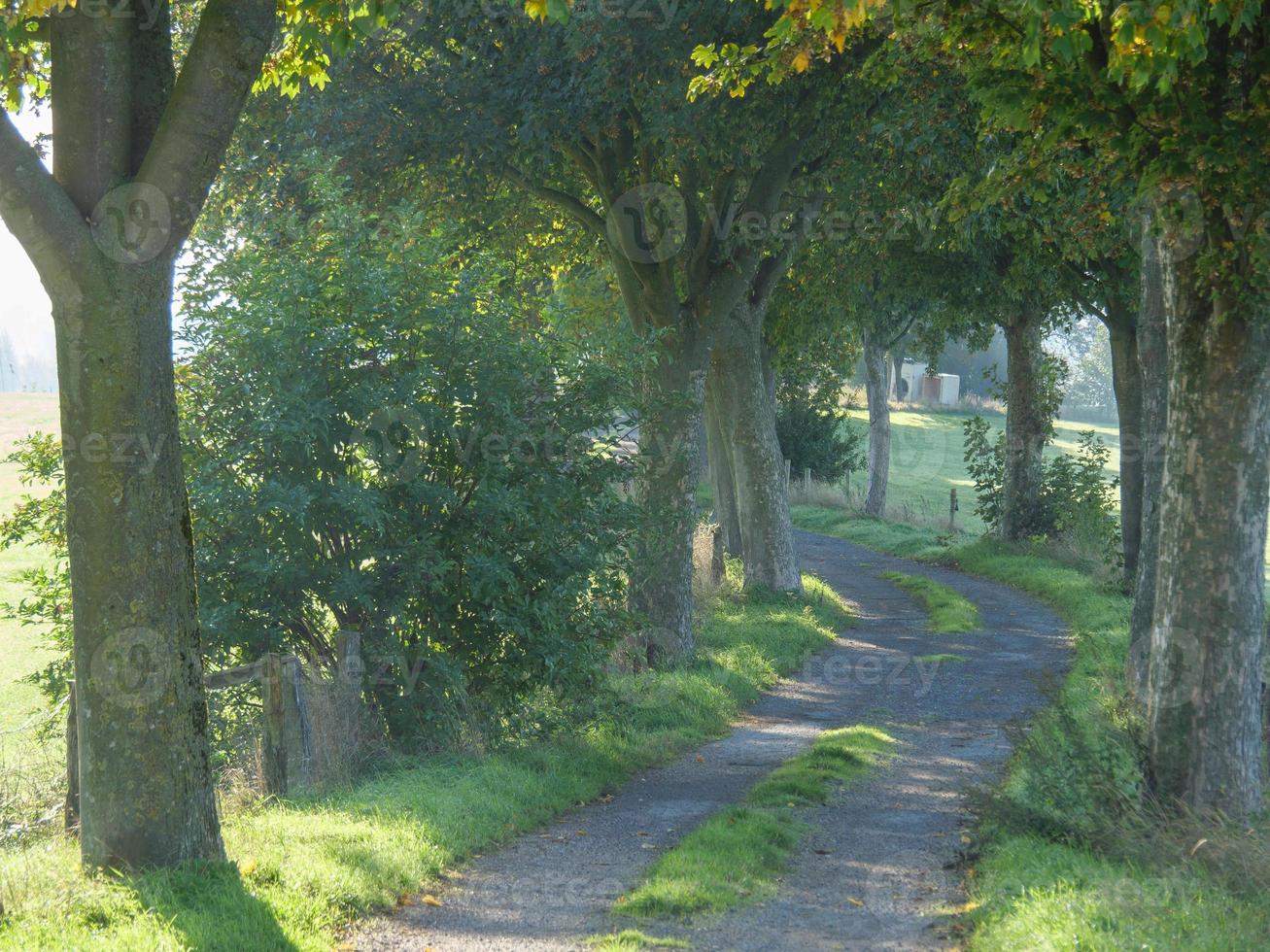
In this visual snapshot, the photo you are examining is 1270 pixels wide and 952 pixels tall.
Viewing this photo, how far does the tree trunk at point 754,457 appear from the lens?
22359 millimetres

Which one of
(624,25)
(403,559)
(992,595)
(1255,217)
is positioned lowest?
(992,595)

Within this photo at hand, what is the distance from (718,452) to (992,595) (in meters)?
6.21

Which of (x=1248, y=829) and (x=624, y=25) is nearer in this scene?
(x=1248, y=829)

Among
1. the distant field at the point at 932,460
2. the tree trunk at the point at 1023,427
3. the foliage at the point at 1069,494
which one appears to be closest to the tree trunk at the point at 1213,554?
the foliage at the point at 1069,494

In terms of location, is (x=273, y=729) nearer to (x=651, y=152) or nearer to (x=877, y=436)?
(x=651, y=152)

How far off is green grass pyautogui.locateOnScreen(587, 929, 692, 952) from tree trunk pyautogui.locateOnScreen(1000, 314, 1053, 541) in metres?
24.8

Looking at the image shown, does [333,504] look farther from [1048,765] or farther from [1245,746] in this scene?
[1245,746]

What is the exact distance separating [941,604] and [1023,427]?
24.4 feet

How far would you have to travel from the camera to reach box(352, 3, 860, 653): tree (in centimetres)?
1478

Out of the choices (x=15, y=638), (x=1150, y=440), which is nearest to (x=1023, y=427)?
(x=1150, y=440)

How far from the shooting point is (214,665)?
1056cm

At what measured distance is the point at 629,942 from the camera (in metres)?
6.46

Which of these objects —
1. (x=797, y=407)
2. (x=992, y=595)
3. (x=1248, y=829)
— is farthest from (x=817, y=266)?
(x=797, y=407)

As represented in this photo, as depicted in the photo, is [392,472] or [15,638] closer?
[392,472]
